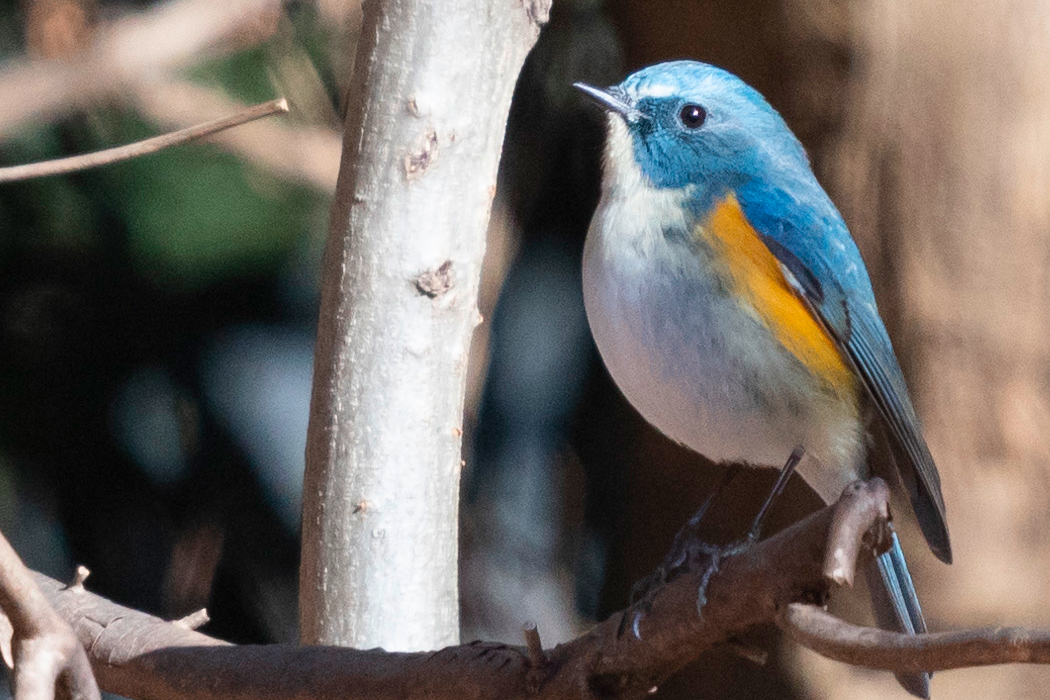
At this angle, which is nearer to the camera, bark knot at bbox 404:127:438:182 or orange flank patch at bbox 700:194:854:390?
orange flank patch at bbox 700:194:854:390

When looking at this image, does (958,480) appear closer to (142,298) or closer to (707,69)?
(707,69)

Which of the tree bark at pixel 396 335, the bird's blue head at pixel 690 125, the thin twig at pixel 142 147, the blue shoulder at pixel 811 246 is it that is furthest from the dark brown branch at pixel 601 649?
the bird's blue head at pixel 690 125

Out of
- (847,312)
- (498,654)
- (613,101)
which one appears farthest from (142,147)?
(847,312)

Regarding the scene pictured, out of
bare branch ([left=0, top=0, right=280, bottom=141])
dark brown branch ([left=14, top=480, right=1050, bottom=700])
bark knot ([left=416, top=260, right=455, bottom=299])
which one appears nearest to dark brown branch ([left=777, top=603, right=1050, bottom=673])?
dark brown branch ([left=14, top=480, right=1050, bottom=700])

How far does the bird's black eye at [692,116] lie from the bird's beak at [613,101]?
0.08 m

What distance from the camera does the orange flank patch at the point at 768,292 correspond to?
74.3 inches

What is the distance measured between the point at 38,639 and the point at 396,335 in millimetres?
889

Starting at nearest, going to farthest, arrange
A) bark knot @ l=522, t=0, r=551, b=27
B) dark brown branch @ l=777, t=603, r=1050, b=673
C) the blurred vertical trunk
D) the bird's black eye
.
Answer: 1. dark brown branch @ l=777, t=603, r=1050, b=673
2. bark knot @ l=522, t=0, r=551, b=27
3. the bird's black eye
4. the blurred vertical trunk

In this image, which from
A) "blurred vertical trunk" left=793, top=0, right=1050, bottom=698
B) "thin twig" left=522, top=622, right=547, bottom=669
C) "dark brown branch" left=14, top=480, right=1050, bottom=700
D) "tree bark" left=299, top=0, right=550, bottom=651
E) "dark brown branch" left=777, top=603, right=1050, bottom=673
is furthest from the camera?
"blurred vertical trunk" left=793, top=0, right=1050, bottom=698

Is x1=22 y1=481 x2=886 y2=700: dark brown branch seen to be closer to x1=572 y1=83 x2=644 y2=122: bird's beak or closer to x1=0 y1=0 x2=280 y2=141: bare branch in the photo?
x1=572 y1=83 x2=644 y2=122: bird's beak

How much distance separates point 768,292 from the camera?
190 centimetres

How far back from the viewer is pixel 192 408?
3.37 m

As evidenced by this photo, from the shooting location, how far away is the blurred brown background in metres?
3.01

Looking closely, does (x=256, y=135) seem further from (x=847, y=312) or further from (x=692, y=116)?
(x=847, y=312)
